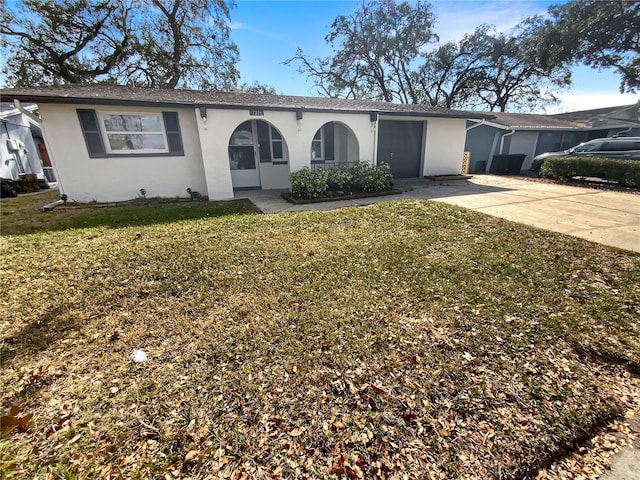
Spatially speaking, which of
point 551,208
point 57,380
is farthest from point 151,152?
point 551,208

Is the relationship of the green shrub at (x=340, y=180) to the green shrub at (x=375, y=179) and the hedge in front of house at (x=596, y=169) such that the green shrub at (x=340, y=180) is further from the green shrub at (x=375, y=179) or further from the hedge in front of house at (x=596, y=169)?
the hedge in front of house at (x=596, y=169)

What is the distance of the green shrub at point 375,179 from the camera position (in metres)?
9.12

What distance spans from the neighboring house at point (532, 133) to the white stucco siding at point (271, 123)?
→ 7.47m

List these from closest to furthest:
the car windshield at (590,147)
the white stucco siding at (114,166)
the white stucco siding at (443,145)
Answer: the white stucco siding at (114,166) < the white stucco siding at (443,145) < the car windshield at (590,147)

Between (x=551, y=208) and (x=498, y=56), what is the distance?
23234 mm

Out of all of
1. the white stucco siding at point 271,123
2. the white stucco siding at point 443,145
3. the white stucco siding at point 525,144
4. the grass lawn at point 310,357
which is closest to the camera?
the grass lawn at point 310,357

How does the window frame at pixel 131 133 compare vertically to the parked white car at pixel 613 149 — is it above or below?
above

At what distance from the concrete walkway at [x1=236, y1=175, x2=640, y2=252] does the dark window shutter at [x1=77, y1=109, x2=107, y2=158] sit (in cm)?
393

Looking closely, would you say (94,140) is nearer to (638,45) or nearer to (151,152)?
(151,152)

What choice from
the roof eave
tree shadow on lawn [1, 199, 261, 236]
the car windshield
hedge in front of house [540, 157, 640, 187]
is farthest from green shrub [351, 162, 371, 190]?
the car windshield

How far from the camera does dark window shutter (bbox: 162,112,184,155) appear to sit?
825cm

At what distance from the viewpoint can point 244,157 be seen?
10.2 metres

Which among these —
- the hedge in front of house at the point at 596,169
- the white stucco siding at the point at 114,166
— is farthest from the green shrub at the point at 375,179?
the hedge in front of house at the point at 596,169

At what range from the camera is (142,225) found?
19.3 feet
